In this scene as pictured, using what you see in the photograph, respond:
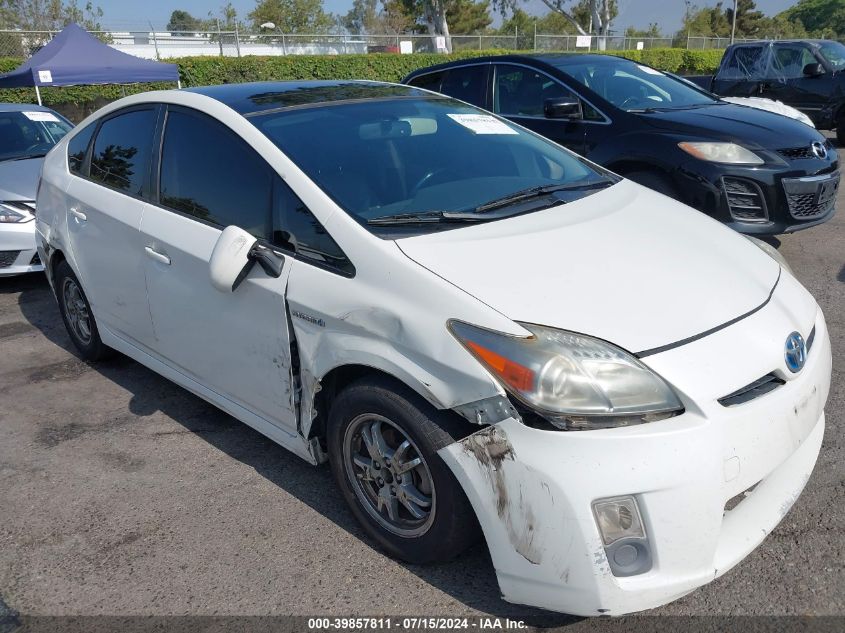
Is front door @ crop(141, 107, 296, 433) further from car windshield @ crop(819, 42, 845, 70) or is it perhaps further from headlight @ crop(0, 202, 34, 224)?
car windshield @ crop(819, 42, 845, 70)

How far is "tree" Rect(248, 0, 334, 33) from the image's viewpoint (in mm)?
65438

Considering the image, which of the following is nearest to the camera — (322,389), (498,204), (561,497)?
(561,497)

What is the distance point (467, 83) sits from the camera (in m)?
7.03

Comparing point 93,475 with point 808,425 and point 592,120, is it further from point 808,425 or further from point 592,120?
point 592,120

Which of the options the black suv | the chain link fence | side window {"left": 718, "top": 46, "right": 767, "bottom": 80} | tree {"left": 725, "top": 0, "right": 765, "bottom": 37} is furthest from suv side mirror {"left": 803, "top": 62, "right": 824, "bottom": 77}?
tree {"left": 725, "top": 0, "right": 765, "bottom": 37}

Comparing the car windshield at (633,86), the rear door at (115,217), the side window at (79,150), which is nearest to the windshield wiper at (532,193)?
the rear door at (115,217)

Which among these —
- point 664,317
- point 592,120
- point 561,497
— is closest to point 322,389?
point 561,497

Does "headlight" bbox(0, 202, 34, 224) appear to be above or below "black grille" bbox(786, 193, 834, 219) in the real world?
above

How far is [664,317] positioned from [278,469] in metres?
1.87

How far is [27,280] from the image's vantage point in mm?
6871

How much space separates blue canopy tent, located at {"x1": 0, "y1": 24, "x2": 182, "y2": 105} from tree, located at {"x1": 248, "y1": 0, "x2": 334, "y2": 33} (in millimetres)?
54409

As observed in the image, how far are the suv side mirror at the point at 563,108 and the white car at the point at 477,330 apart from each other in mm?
2337

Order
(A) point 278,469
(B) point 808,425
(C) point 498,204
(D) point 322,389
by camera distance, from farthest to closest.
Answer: (A) point 278,469 → (C) point 498,204 → (D) point 322,389 → (B) point 808,425

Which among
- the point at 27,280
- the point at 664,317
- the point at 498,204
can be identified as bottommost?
the point at 27,280
